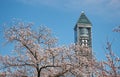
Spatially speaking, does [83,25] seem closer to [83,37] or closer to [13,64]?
[83,37]

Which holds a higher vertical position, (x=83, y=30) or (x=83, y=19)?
(x=83, y=19)

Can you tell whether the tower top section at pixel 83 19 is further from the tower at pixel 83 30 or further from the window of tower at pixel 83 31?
the window of tower at pixel 83 31

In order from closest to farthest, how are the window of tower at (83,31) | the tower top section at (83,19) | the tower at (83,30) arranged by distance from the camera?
1. the tower at (83,30)
2. the window of tower at (83,31)
3. the tower top section at (83,19)

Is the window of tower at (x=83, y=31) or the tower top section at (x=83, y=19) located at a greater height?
the tower top section at (x=83, y=19)

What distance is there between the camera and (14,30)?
23.7 metres

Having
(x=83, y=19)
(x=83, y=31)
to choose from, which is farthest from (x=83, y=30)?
(x=83, y=19)

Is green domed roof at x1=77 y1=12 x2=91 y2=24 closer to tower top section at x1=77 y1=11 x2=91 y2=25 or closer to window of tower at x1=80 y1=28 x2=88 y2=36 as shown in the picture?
tower top section at x1=77 y1=11 x2=91 y2=25

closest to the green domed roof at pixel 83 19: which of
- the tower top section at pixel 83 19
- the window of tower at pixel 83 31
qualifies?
the tower top section at pixel 83 19

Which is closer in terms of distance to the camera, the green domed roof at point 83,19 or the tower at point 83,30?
the tower at point 83,30

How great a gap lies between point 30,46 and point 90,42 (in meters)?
96.8

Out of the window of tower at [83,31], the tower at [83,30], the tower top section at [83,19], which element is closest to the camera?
the tower at [83,30]

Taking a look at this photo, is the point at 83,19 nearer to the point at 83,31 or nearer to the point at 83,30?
the point at 83,30

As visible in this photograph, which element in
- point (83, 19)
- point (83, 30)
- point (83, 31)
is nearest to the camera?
point (83, 31)

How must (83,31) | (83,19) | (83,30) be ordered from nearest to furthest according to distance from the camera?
(83,31)
(83,30)
(83,19)
